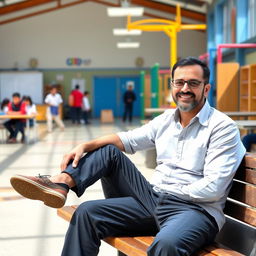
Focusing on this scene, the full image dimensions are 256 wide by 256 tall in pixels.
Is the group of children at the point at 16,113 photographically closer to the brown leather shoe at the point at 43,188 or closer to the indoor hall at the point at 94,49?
the indoor hall at the point at 94,49

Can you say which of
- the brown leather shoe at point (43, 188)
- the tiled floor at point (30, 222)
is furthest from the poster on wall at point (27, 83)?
the brown leather shoe at point (43, 188)

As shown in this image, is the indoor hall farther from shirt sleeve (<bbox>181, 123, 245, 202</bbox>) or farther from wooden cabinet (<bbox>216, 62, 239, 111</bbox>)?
shirt sleeve (<bbox>181, 123, 245, 202</bbox>)

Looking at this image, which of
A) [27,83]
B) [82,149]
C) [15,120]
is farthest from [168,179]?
[27,83]

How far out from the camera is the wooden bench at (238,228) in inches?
97.0

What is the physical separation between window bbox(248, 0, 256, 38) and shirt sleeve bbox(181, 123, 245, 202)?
478 inches

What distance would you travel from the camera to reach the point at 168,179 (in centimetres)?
269

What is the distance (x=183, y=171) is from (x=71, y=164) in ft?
1.71

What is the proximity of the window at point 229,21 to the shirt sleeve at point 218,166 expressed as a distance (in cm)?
1439

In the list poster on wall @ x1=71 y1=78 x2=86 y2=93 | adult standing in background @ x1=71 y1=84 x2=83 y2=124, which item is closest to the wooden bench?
adult standing in background @ x1=71 y1=84 x2=83 y2=124

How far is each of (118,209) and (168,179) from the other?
0.90 feet

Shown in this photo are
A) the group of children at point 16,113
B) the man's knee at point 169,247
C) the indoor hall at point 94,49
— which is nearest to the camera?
the man's knee at point 169,247

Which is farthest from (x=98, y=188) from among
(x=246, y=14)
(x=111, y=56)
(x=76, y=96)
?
(x=111, y=56)

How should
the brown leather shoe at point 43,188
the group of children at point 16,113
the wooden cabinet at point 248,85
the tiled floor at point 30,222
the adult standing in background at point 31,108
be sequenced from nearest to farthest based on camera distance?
the brown leather shoe at point 43,188 → the tiled floor at point 30,222 → the wooden cabinet at point 248,85 → the group of children at point 16,113 → the adult standing in background at point 31,108

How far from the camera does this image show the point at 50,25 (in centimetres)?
2517
